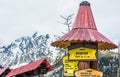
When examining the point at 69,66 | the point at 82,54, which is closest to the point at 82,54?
the point at 82,54

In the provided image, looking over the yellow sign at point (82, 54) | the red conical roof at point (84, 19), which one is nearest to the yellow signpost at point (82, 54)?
the yellow sign at point (82, 54)

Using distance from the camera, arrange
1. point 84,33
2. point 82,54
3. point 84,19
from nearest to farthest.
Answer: point 82,54
point 84,33
point 84,19

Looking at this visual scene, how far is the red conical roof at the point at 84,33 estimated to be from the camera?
9453mm

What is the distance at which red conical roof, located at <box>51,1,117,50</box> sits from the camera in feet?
31.0

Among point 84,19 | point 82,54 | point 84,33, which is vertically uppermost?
point 84,19

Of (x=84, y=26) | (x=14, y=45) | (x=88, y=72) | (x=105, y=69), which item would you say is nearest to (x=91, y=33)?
(x=84, y=26)

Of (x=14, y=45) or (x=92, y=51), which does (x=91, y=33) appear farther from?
(x=14, y=45)

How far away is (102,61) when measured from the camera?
191 feet

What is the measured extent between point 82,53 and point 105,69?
155 ft

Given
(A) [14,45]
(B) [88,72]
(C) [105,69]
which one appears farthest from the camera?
(A) [14,45]

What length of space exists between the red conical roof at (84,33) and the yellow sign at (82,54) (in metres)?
0.20

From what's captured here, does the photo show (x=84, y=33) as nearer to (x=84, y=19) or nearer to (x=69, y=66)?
(x=84, y=19)

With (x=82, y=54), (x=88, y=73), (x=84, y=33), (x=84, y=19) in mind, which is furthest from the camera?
(x=84, y=19)

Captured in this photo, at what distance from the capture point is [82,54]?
372 inches
